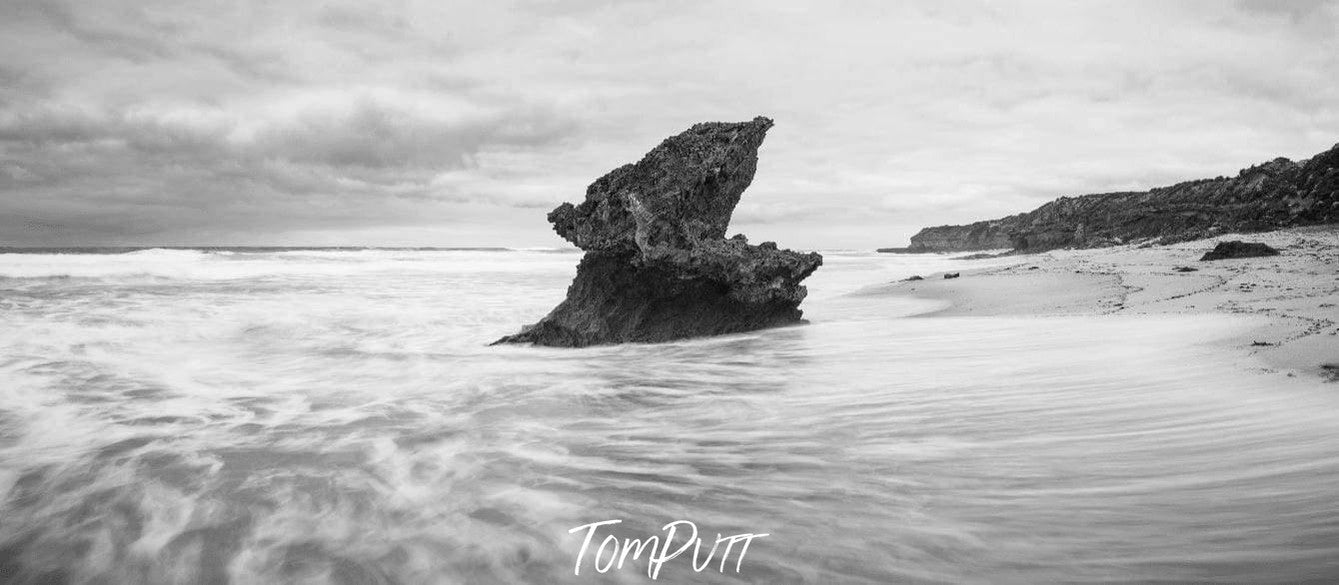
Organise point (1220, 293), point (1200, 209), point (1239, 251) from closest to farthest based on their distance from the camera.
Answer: point (1220, 293) → point (1239, 251) → point (1200, 209)

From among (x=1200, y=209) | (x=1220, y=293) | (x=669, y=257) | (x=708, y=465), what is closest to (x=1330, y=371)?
(x=708, y=465)

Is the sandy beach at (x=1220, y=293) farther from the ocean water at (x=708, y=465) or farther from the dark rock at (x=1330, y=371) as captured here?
the ocean water at (x=708, y=465)

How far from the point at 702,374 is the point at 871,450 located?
8.24ft

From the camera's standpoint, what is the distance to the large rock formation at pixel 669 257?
7410 millimetres

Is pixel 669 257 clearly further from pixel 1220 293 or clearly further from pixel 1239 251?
pixel 1239 251

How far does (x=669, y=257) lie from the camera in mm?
7250

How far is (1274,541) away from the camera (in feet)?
7.06

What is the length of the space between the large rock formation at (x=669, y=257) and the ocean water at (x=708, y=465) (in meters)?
1.12

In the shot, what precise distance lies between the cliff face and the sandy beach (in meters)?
2.97

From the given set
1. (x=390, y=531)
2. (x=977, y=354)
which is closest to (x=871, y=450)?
(x=390, y=531)

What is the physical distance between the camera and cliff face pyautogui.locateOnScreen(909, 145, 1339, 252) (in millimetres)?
16844

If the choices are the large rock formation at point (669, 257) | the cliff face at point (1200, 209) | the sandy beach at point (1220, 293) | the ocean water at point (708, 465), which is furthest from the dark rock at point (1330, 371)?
the cliff face at point (1200, 209)

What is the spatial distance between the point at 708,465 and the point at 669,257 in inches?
156

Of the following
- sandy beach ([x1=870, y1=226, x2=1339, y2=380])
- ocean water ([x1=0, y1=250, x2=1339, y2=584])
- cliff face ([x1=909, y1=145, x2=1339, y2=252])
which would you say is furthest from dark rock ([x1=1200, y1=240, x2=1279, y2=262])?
cliff face ([x1=909, y1=145, x2=1339, y2=252])
